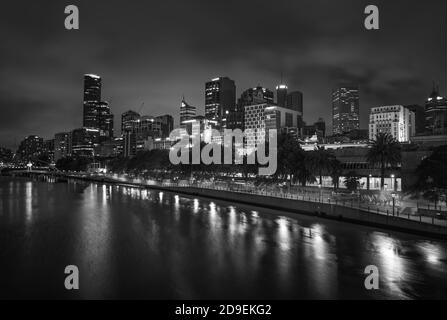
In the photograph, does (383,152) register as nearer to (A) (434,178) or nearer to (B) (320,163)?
(B) (320,163)

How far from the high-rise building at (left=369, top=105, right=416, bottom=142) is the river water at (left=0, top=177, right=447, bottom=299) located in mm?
157406

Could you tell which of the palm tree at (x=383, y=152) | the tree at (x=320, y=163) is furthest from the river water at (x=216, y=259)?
the palm tree at (x=383, y=152)

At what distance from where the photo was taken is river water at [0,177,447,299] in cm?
1709

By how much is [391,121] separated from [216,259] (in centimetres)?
17711

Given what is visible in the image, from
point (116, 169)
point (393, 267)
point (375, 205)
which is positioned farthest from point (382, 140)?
point (116, 169)

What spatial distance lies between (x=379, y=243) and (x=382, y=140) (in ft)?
105

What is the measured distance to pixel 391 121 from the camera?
17312cm

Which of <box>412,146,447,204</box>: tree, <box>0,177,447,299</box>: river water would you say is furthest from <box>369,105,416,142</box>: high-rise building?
<box>0,177,447,299</box>: river water

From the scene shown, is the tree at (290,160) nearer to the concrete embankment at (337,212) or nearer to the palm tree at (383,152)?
the concrete embankment at (337,212)

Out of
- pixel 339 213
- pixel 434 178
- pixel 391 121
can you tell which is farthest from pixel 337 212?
pixel 391 121

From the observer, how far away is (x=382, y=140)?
5391 cm

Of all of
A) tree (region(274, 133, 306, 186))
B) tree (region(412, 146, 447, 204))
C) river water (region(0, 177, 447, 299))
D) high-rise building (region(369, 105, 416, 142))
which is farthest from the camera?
high-rise building (region(369, 105, 416, 142))

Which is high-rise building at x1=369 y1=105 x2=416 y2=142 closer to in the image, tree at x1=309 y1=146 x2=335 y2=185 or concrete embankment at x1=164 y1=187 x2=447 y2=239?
tree at x1=309 y1=146 x2=335 y2=185
